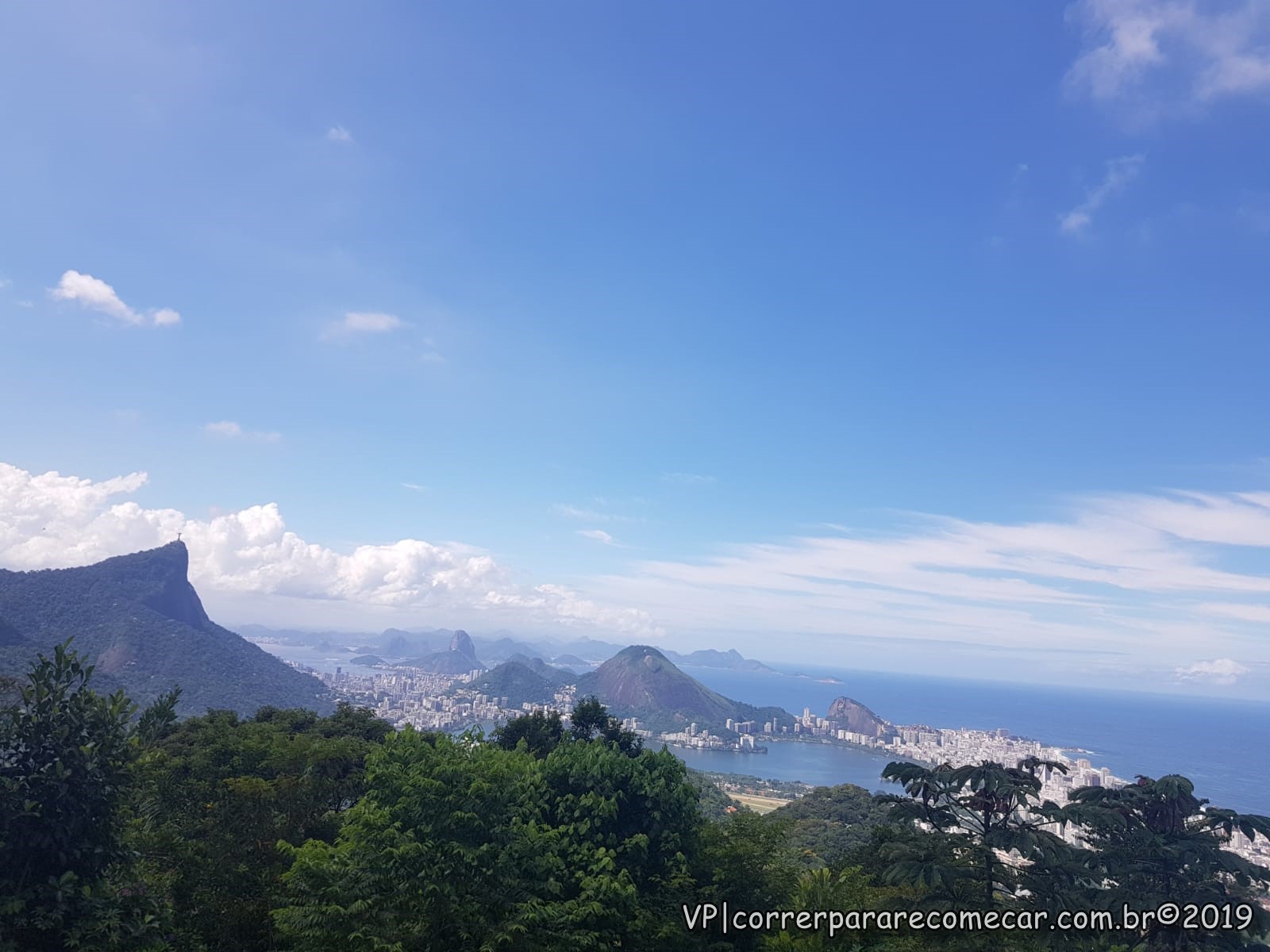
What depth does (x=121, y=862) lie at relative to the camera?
8.97 meters

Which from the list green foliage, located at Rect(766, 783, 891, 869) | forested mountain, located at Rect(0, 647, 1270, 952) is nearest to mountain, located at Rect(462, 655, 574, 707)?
green foliage, located at Rect(766, 783, 891, 869)

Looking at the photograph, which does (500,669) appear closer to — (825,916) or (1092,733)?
(1092,733)

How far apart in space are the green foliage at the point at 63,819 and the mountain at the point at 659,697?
466 ft

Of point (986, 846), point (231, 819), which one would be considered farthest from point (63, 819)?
point (986, 846)

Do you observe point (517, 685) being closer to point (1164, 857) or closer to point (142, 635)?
point (142, 635)

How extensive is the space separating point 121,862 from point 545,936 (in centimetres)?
574

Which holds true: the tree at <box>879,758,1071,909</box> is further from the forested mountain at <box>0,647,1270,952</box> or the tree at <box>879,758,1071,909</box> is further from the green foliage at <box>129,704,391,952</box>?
the green foliage at <box>129,704,391,952</box>

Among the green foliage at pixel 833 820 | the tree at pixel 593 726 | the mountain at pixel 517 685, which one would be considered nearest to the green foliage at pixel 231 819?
the tree at pixel 593 726

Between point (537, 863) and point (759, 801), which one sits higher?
point (537, 863)

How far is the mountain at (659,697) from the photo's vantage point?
501 ft

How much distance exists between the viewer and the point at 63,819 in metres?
8.39

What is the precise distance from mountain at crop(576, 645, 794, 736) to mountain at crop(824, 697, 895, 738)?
10.9 m

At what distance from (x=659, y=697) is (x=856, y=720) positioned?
152 feet

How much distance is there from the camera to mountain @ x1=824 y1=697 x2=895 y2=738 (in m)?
150
